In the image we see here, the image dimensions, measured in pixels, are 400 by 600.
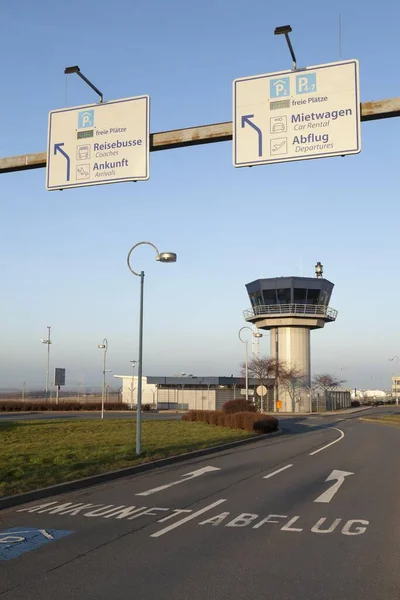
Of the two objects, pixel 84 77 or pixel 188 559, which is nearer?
pixel 188 559

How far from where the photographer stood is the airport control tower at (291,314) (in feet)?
232

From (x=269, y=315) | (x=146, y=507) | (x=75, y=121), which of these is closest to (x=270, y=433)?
(x=146, y=507)

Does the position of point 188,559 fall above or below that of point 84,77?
below

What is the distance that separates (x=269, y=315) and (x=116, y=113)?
61325 mm

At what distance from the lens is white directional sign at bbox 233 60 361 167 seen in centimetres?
973

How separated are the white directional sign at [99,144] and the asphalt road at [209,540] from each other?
5.97 metres

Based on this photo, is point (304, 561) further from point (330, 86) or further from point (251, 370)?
point (251, 370)

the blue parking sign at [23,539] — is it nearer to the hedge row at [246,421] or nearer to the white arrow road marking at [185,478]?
the white arrow road marking at [185,478]

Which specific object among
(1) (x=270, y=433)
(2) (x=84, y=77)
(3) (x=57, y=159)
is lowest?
(1) (x=270, y=433)

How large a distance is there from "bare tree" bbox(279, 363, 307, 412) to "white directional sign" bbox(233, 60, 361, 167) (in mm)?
64650

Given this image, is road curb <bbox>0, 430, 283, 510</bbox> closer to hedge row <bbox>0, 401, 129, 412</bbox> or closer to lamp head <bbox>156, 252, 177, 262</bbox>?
lamp head <bbox>156, 252, 177, 262</bbox>

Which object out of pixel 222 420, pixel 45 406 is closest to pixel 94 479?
pixel 222 420

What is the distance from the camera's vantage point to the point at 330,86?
9.81m

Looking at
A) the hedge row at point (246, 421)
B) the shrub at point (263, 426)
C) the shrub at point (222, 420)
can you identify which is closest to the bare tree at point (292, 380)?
the hedge row at point (246, 421)
